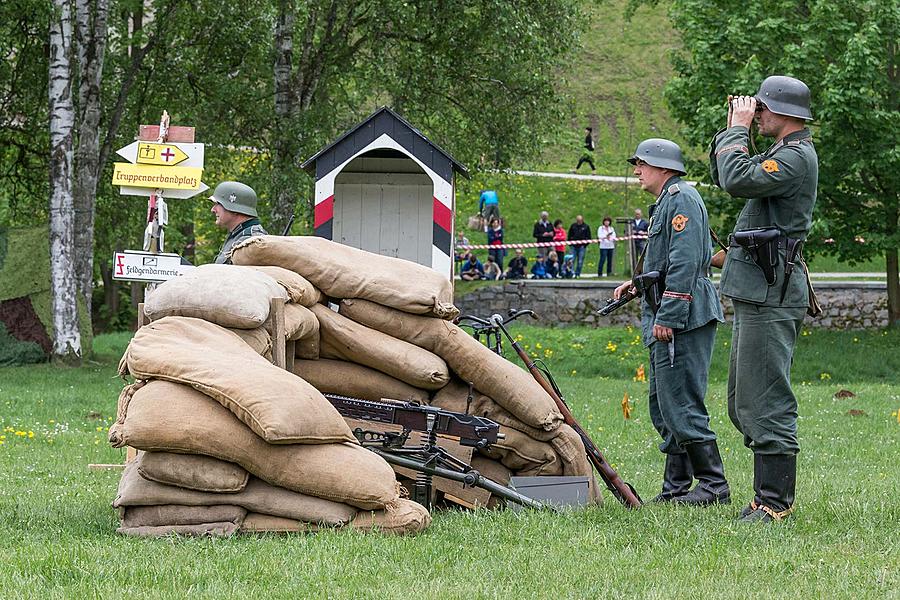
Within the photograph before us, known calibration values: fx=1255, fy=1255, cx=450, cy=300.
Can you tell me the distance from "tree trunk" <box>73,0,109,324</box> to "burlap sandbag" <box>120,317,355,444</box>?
1352 cm

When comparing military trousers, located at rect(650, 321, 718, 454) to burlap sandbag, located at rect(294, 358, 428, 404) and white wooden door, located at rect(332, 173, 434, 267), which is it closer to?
burlap sandbag, located at rect(294, 358, 428, 404)

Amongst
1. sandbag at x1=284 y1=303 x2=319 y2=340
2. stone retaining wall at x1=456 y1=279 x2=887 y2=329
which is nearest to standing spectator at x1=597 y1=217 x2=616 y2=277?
stone retaining wall at x1=456 y1=279 x2=887 y2=329

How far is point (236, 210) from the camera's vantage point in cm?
870

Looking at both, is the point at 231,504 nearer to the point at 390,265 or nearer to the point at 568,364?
the point at 390,265

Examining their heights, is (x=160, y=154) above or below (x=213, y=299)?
above

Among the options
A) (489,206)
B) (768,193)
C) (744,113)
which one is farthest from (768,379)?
(489,206)

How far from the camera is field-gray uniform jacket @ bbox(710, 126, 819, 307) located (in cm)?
603

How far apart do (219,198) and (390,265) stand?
1.94 meters

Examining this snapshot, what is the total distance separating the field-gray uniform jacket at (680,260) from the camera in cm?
681

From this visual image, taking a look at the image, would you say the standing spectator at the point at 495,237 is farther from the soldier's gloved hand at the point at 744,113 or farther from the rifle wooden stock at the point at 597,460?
the soldier's gloved hand at the point at 744,113

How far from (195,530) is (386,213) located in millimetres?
7026

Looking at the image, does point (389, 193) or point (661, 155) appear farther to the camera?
point (389, 193)

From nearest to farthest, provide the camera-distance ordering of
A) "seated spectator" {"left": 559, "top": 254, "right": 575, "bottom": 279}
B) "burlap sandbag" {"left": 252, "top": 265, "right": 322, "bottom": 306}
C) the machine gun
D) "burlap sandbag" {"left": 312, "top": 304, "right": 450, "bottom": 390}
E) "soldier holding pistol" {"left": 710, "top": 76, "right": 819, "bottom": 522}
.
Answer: "soldier holding pistol" {"left": 710, "top": 76, "right": 819, "bottom": 522}
"burlap sandbag" {"left": 252, "top": 265, "right": 322, "bottom": 306}
"burlap sandbag" {"left": 312, "top": 304, "right": 450, "bottom": 390}
the machine gun
"seated spectator" {"left": 559, "top": 254, "right": 575, "bottom": 279}

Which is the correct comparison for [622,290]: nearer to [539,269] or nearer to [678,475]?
[678,475]
